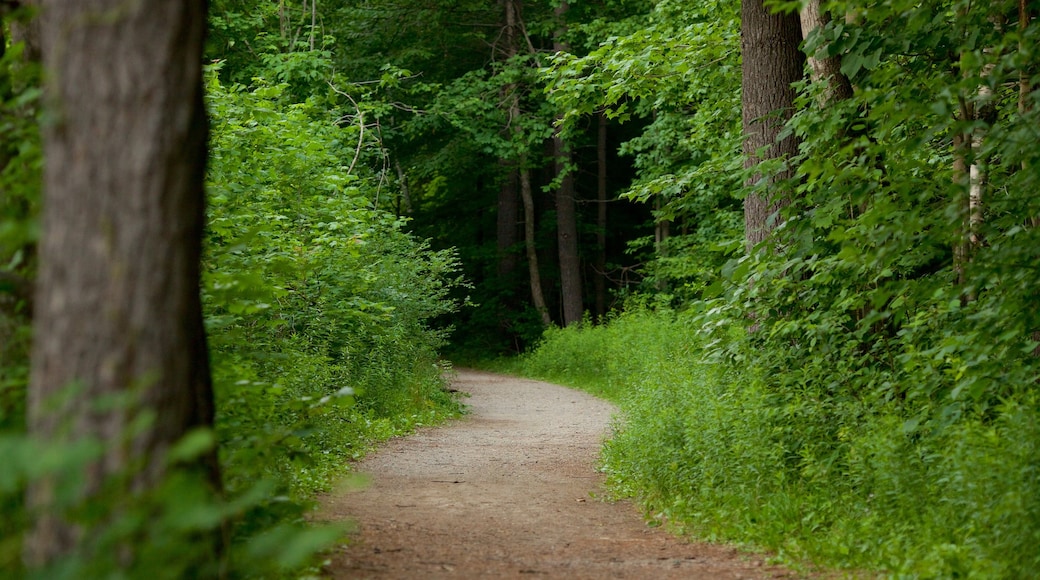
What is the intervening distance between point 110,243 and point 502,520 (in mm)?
5298

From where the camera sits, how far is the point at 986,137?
5.80m

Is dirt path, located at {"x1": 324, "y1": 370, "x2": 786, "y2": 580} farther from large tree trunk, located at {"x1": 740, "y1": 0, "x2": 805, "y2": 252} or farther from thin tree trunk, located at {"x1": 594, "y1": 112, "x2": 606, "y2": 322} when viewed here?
thin tree trunk, located at {"x1": 594, "y1": 112, "x2": 606, "y2": 322}

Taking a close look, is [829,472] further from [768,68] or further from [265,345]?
[265,345]

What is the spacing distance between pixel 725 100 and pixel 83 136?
11.7m

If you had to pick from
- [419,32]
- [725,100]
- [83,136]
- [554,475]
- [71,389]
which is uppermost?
[419,32]

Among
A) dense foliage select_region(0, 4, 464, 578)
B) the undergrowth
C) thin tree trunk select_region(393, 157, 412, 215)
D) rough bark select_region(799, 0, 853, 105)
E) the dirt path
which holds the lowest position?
the dirt path

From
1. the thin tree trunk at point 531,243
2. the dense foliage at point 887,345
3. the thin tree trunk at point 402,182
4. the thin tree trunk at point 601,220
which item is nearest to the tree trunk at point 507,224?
the thin tree trunk at point 531,243

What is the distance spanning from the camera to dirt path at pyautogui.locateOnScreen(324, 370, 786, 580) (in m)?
5.85

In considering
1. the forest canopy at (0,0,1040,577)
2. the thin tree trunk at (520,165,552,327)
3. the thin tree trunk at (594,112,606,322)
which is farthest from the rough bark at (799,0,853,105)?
the thin tree trunk at (594,112,606,322)

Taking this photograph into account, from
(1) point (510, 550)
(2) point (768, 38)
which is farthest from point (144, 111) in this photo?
(2) point (768, 38)

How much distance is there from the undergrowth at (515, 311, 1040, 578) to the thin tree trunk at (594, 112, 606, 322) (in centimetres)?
2232

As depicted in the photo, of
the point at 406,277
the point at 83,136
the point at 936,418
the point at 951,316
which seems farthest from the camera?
the point at 406,277

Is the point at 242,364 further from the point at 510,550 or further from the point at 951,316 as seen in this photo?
the point at 951,316

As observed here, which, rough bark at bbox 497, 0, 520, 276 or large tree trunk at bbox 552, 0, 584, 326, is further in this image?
large tree trunk at bbox 552, 0, 584, 326
